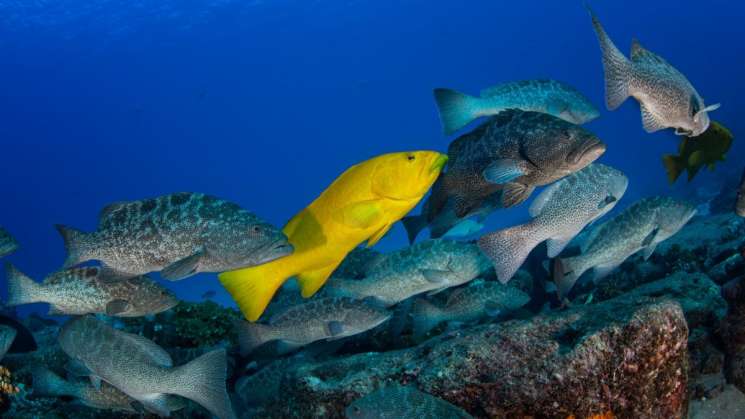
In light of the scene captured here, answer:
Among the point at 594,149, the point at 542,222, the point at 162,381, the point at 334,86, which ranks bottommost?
the point at 162,381

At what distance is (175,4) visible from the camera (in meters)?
76.8

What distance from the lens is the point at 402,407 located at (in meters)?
2.56

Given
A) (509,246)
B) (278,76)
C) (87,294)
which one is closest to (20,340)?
(87,294)

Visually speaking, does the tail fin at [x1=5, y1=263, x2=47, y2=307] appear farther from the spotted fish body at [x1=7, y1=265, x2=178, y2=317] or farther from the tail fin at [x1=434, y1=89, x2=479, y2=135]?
the tail fin at [x1=434, y1=89, x2=479, y2=135]

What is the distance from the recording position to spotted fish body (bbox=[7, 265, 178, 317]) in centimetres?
382

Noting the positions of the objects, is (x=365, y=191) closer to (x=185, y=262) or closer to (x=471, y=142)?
(x=471, y=142)

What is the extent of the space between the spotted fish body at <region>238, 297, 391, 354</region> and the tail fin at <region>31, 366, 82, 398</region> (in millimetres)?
1575

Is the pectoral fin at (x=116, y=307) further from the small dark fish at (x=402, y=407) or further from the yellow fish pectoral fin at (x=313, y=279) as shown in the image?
the small dark fish at (x=402, y=407)

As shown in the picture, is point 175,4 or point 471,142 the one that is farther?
point 175,4

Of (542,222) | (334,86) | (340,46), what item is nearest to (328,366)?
(542,222)

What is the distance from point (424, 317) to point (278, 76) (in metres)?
135

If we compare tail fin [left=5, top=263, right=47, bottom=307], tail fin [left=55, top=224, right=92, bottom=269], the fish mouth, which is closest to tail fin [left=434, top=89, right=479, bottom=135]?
the fish mouth

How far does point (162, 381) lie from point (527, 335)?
2.79 metres

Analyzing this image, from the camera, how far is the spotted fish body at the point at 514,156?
2723 mm
